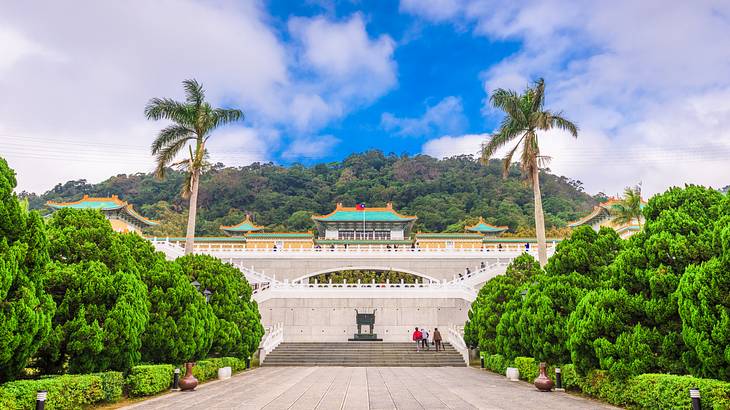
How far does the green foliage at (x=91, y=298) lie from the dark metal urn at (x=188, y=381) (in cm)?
144

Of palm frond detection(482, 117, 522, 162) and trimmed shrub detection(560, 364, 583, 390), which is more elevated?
palm frond detection(482, 117, 522, 162)

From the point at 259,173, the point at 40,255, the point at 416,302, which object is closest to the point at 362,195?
the point at 259,173

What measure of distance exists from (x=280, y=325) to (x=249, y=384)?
1102 centimetres

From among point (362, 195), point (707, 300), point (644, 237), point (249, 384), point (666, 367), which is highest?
point (362, 195)

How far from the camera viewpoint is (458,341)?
2070 cm

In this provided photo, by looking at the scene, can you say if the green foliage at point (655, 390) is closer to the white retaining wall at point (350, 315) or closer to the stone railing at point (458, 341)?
the stone railing at point (458, 341)

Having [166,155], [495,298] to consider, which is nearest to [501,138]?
[495,298]

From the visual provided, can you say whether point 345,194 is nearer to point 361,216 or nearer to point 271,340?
point 361,216

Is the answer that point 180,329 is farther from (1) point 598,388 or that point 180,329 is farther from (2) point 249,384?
(1) point 598,388

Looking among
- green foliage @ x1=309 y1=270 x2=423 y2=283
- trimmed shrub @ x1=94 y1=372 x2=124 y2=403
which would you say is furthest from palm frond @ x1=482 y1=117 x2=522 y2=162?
green foliage @ x1=309 y1=270 x2=423 y2=283

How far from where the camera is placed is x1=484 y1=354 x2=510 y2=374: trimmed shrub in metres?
14.6

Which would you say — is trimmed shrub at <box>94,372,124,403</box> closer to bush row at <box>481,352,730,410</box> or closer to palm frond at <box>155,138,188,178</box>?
bush row at <box>481,352,730,410</box>

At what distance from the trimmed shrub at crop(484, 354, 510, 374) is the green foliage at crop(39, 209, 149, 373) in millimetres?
9318

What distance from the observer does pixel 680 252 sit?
8.11 meters
